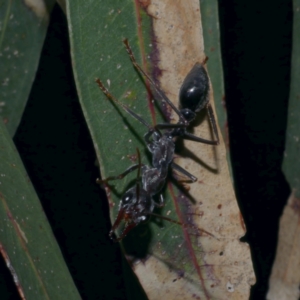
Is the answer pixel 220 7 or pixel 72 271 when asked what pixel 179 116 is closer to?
pixel 220 7

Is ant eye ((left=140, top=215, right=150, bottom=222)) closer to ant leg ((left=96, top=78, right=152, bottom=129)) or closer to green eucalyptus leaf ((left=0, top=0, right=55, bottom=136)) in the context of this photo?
ant leg ((left=96, top=78, right=152, bottom=129))

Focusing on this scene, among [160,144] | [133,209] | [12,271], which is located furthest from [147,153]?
[12,271]

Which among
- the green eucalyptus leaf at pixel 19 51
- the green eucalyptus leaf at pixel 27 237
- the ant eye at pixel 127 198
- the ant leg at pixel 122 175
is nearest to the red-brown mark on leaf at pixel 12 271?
the green eucalyptus leaf at pixel 27 237

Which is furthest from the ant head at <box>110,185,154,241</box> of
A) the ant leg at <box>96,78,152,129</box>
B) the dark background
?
the dark background

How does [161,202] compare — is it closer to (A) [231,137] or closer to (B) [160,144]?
(B) [160,144]

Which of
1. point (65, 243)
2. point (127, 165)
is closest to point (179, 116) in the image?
point (127, 165)

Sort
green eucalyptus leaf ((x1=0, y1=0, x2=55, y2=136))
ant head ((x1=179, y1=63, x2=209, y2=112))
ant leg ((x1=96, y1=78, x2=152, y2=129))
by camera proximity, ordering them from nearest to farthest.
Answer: ant leg ((x1=96, y1=78, x2=152, y2=129)), ant head ((x1=179, y1=63, x2=209, y2=112)), green eucalyptus leaf ((x1=0, y1=0, x2=55, y2=136))
